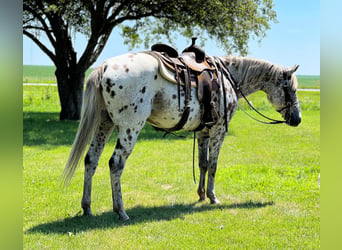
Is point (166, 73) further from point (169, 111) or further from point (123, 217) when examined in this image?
point (123, 217)

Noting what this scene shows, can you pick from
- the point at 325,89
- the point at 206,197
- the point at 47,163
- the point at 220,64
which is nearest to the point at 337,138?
the point at 325,89

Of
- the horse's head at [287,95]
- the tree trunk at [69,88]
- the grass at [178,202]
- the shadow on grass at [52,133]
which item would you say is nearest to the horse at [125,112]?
the grass at [178,202]

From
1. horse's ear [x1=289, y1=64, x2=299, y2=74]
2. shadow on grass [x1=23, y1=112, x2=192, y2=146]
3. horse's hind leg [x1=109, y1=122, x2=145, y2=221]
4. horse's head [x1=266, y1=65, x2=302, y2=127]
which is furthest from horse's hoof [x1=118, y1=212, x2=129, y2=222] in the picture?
shadow on grass [x1=23, y1=112, x2=192, y2=146]

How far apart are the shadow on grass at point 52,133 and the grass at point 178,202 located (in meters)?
0.34

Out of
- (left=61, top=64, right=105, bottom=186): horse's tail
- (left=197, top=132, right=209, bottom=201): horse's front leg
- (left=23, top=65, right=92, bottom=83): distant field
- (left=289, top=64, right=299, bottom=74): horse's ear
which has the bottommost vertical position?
(left=197, top=132, right=209, bottom=201): horse's front leg

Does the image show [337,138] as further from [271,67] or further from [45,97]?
[45,97]

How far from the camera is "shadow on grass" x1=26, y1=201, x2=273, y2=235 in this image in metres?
4.35

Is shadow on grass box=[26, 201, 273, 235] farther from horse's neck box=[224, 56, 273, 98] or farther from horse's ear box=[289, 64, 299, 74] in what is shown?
horse's ear box=[289, 64, 299, 74]

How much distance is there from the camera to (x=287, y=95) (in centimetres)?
577

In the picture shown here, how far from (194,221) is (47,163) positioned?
497 centimetres

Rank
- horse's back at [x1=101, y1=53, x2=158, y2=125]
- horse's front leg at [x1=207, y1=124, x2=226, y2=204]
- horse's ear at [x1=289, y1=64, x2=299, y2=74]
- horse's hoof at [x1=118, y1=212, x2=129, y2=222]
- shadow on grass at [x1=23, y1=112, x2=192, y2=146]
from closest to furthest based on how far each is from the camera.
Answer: horse's back at [x1=101, y1=53, x2=158, y2=125] < horse's hoof at [x1=118, y1=212, x2=129, y2=222] < horse's front leg at [x1=207, y1=124, x2=226, y2=204] < horse's ear at [x1=289, y1=64, x2=299, y2=74] < shadow on grass at [x1=23, y1=112, x2=192, y2=146]

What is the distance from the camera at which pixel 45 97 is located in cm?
2427

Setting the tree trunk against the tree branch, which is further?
the tree branch

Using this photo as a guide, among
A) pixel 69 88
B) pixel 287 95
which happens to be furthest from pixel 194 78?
pixel 69 88
